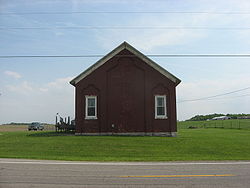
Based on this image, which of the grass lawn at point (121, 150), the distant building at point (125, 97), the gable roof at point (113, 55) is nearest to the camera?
the grass lawn at point (121, 150)

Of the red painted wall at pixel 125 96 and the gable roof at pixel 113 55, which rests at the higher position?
the gable roof at pixel 113 55

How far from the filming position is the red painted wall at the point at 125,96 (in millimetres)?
23078

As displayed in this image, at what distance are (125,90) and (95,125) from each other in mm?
3883

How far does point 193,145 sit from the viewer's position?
1811cm

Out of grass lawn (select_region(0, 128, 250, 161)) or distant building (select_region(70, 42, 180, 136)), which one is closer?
grass lawn (select_region(0, 128, 250, 161))

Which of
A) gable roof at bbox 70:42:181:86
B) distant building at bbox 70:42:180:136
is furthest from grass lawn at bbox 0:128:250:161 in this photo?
gable roof at bbox 70:42:181:86
